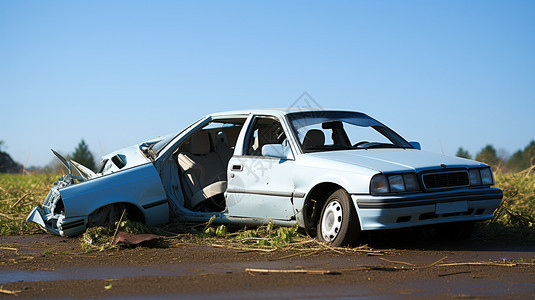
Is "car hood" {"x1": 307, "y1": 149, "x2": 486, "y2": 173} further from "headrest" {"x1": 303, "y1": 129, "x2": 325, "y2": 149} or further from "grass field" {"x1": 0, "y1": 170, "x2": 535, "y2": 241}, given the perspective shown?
"grass field" {"x1": 0, "y1": 170, "x2": 535, "y2": 241}

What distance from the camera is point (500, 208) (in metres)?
10.0

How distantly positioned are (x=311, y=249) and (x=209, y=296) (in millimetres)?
2463

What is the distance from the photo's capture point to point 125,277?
228 inches

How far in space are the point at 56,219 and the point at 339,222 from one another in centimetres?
394

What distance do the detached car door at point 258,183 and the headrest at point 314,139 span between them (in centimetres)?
24

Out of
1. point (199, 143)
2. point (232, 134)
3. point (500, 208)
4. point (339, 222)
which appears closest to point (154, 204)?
point (199, 143)

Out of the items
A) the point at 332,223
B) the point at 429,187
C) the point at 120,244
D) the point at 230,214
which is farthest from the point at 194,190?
the point at 429,187

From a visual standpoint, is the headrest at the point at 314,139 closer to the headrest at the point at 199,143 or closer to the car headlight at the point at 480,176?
the car headlight at the point at 480,176

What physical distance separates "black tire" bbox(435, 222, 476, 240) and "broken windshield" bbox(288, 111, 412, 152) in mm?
1149

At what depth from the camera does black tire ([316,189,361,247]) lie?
23.3ft

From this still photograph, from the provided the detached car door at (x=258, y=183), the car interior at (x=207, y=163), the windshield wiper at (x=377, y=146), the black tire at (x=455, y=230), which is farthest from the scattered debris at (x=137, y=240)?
the black tire at (x=455, y=230)

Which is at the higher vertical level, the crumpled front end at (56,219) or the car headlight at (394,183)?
the car headlight at (394,183)

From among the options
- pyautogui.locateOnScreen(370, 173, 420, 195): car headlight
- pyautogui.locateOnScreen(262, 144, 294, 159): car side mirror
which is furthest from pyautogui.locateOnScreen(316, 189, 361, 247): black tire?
pyautogui.locateOnScreen(262, 144, 294, 159): car side mirror

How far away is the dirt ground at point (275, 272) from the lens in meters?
5.09
